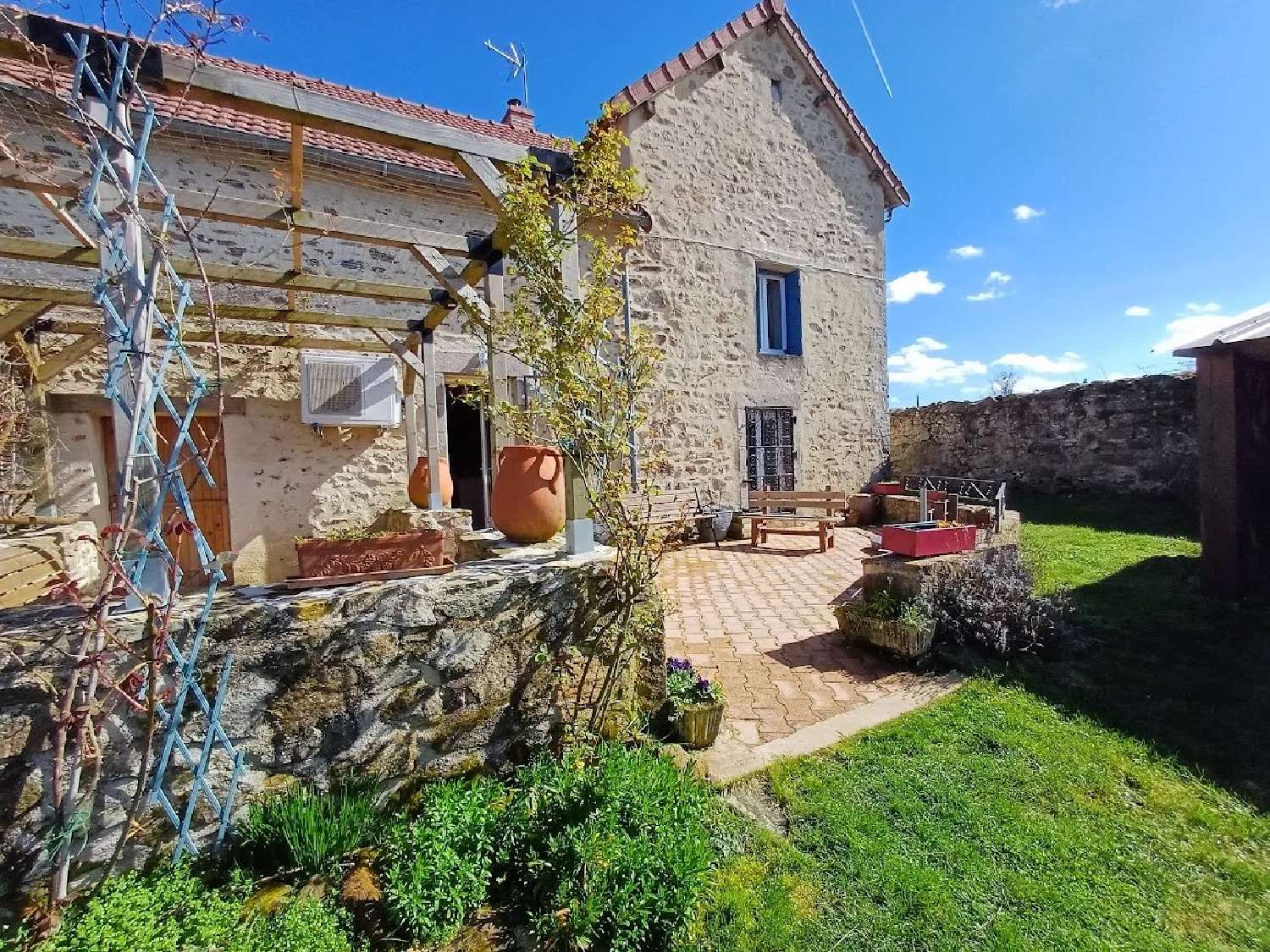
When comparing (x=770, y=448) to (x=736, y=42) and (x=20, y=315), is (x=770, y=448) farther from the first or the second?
(x=20, y=315)

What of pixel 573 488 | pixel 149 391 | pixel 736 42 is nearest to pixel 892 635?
pixel 573 488

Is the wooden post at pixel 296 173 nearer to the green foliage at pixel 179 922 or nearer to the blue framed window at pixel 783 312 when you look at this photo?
the green foliage at pixel 179 922

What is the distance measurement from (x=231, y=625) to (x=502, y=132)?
8743mm

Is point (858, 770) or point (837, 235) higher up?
point (837, 235)

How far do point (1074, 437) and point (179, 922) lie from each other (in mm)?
12663

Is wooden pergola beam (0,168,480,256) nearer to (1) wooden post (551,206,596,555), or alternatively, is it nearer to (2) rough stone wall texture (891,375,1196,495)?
(1) wooden post (551,206,596,555)

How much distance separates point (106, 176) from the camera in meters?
2.19

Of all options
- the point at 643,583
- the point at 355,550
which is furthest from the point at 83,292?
the point at 643,583

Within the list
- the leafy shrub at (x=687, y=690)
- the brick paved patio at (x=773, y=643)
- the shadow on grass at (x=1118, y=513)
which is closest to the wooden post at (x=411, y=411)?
the brick paved patio at (x=773, y=643)

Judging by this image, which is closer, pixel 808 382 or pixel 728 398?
pixel 728 398

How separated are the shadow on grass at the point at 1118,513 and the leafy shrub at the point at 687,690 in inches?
310

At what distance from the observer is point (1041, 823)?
2436 millimetres

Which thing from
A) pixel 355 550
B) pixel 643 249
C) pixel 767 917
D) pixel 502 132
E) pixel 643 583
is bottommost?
pixel 767 917

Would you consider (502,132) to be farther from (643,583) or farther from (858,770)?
(858,770)
